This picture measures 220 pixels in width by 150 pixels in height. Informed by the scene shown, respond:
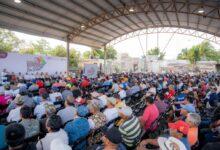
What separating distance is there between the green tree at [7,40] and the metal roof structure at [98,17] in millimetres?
24074

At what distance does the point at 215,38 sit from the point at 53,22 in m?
21.2

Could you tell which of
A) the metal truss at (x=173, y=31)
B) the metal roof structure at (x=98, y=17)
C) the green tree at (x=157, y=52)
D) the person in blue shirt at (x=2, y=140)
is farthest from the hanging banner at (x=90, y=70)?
the green tree at (x=157, y=52)

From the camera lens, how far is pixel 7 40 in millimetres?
51688

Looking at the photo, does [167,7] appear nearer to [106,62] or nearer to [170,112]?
[106,62]

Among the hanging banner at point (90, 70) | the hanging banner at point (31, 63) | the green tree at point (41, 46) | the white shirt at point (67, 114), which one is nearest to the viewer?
the white shirt at point (67, 114)

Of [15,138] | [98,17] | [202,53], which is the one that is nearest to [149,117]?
[15,138]

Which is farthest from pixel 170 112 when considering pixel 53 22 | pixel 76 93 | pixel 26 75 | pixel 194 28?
pixel 194 28

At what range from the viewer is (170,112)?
738 cm

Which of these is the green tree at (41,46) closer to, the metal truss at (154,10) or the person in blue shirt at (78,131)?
the metal truss at (154,10)

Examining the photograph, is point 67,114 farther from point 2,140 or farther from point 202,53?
point 202,53

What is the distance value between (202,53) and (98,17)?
129 ft

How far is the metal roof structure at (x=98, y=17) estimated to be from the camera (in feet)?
59.5

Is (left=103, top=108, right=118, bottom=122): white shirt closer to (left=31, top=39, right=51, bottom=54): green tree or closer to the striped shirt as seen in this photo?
the striped shirt

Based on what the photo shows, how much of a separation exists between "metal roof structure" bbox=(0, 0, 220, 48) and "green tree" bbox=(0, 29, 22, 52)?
24074 mm
